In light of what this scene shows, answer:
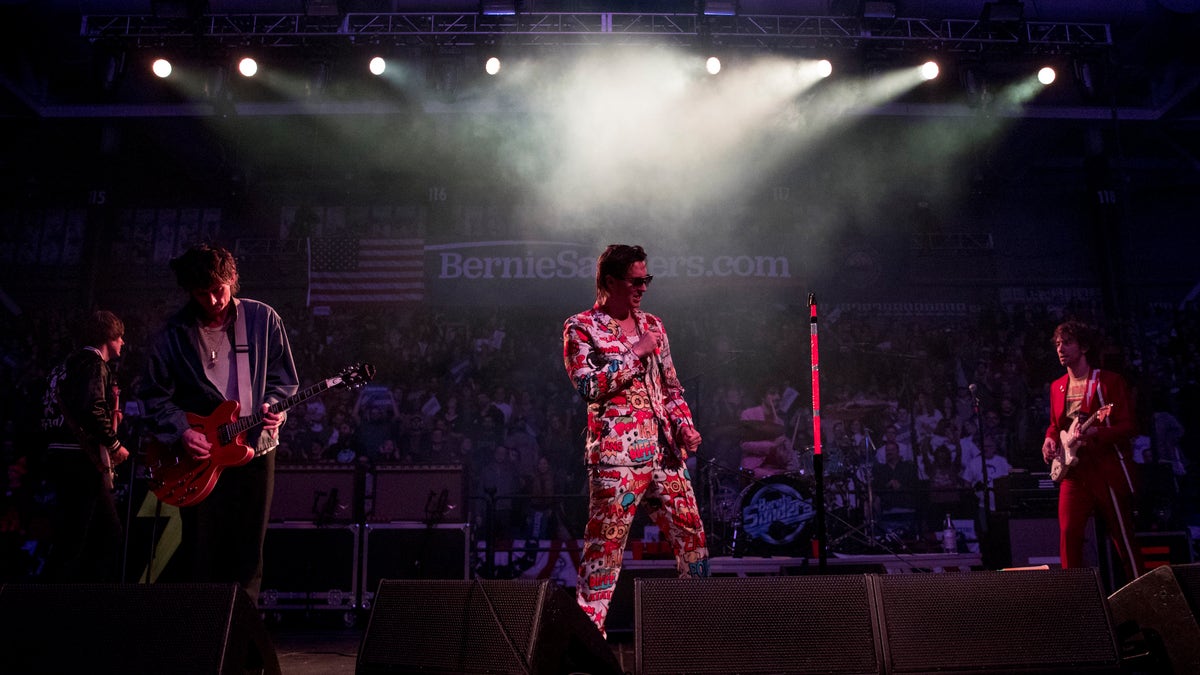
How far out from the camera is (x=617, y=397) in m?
3.43

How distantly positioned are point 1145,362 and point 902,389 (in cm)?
358

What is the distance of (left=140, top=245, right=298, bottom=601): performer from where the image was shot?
3.17m

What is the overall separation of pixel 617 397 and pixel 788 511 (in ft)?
14.2

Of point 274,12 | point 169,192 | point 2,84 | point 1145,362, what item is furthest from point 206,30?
point 1145,362

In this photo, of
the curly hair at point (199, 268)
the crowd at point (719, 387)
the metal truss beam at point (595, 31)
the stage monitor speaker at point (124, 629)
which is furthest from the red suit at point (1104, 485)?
the metal truss beam at point (595, 31)

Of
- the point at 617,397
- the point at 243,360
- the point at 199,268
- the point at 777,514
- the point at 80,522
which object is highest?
the point at 199,268

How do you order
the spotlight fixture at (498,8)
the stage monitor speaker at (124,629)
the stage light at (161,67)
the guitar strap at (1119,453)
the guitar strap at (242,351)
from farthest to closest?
the stage light at (161,67)
the spotlight fixture at (498,8)
the guitar strap at (1119,453)
the guitar strap at (242,351)
the stage monitor speaker at (124,629)

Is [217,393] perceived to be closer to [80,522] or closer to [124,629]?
[124,629]

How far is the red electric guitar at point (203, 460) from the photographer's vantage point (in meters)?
3.21

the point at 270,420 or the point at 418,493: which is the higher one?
the point at 270,420

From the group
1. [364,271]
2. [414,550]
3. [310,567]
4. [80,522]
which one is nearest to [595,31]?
[364,271]

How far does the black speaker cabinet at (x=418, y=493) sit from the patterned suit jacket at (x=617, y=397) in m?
4.04

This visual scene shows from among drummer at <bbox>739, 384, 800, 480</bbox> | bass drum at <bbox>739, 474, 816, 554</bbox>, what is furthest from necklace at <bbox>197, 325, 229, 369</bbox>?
drummer at <bbox>739, 384, 800, 480</bbox>

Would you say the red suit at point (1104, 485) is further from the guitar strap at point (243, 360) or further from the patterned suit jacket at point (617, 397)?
the guitar strap at point (243, 360)
